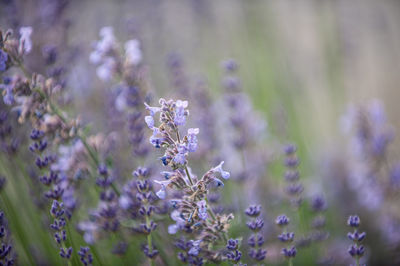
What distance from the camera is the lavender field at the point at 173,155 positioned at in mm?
1315

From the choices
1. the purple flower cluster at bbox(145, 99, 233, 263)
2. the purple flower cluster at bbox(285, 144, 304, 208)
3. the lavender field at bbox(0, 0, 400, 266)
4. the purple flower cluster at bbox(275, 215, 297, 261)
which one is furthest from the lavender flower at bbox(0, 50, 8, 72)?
the purple flower cluster at bbox(285, 144, 304, 208)

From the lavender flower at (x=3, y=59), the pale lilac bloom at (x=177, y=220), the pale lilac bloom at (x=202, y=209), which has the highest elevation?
the lavender flower at (x=3, y=59)

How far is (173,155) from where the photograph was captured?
1160 millimetres

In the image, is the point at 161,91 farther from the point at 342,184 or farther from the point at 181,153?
the point at 181,153

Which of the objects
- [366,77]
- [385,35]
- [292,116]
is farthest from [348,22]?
[366,77]

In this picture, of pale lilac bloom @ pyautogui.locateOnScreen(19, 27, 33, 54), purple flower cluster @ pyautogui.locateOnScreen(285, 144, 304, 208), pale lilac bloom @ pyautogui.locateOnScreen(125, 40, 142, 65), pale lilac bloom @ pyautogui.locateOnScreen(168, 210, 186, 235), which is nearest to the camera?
pale lilac bloom @ pyautogui.locateOnScreen(168, 210, 186, 235)

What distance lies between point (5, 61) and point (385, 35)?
11.1 ft

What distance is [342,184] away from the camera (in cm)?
Result: 277

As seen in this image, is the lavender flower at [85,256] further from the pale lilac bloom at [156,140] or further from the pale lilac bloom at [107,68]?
the pale lilac bloom at [107,68]

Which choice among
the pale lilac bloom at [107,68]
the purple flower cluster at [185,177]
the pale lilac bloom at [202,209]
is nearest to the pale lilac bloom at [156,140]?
the purple flower cluster at [185,177]

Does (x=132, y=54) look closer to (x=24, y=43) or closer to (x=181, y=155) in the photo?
(x=24, y=43)

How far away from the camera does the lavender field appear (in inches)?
51.8

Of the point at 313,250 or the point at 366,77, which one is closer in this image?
the point at 313,250

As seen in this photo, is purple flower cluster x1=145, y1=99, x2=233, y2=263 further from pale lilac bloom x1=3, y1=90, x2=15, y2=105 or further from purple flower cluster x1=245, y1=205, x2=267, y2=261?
pale lilac bloom x1=3, y1=90, x2=15, y2=105
